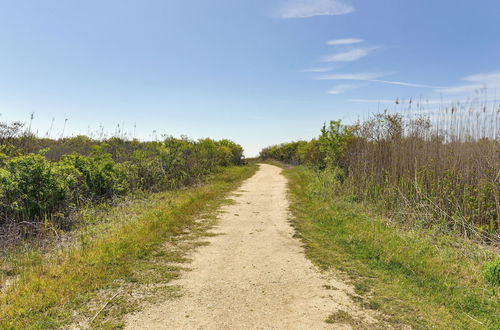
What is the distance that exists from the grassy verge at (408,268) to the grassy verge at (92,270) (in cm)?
284

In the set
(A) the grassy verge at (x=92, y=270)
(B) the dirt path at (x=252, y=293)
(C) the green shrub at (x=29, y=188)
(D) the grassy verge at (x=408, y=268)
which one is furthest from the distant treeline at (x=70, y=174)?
(D) the grassy verge at (x=408, y=268)

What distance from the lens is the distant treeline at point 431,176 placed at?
23.1ft

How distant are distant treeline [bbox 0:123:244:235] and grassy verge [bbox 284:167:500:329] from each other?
6382 mm

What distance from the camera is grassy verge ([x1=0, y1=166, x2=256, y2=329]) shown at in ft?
12.4

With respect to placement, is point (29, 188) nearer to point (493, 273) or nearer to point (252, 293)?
point (252, 293)

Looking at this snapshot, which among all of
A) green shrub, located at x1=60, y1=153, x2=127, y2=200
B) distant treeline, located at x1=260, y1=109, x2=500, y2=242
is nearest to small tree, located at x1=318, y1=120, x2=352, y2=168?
distant treeline, located at x1=260, y1=109, x2=500, y2=242

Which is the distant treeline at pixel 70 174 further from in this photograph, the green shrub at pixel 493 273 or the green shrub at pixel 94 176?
the green shrub at pixel 493 273

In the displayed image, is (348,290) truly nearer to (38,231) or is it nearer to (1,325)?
(1,325)

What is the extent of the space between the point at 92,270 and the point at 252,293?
2480mm

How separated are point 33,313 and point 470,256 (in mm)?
6724

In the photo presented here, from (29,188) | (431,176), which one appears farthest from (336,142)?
(29,188)

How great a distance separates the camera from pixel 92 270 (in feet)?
16.4

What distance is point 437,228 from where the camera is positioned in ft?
23.5

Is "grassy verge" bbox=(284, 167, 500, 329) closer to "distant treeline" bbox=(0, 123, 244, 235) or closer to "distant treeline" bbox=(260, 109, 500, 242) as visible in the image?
"distant treeline" bbox=(260, 109, 500, 242)
